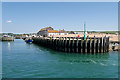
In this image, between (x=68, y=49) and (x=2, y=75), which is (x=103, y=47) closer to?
(x=68, y=49)

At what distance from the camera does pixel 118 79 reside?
747 inches

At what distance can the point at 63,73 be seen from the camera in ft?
70.5

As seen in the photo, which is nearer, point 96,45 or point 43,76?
point 43,76

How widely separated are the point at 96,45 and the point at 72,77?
21.4 metres

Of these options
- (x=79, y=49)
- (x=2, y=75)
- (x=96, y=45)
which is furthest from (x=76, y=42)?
(x=2, y=75)

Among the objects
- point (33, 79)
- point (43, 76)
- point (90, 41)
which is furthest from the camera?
point (90, 41)

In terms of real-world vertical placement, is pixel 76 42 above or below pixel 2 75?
above

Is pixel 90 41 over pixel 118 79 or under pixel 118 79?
over

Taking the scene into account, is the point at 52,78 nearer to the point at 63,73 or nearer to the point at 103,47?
the point at 63,73

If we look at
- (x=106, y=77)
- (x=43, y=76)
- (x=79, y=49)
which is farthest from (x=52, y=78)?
(x=79, y=49)

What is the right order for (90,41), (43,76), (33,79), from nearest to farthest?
(33,79) < (43,76) < (90,41)

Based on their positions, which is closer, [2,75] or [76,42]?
[2,75]

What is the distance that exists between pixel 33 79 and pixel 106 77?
8.43 metres

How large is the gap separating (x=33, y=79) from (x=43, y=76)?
5.45ft
